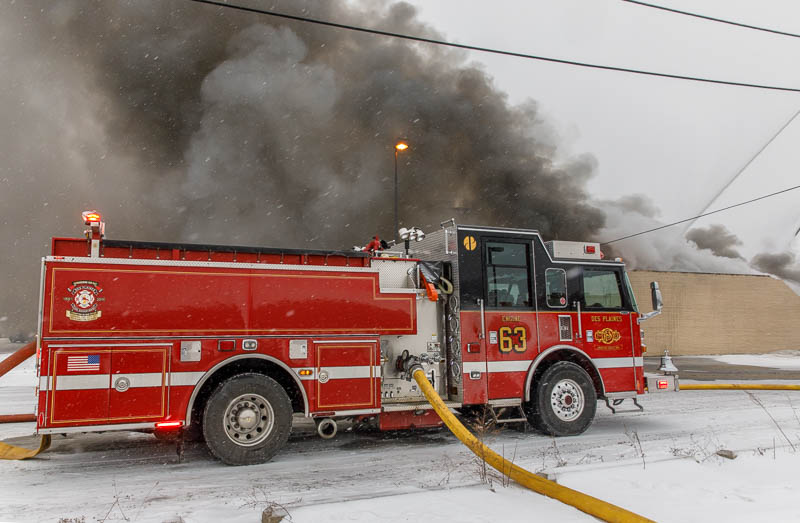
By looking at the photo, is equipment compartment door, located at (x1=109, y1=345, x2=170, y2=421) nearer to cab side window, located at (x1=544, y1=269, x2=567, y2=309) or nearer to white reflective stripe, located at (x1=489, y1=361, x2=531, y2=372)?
white reflective stripe, located at (x1=489, y1=361, x2=531, y2=372)

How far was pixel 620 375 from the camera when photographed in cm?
796

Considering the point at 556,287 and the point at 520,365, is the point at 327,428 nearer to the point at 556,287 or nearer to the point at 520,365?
the point at 520,365

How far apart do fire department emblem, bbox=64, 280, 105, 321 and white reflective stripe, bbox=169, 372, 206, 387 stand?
0.93 meters

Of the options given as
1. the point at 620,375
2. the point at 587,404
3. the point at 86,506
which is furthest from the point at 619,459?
the point at 86,506

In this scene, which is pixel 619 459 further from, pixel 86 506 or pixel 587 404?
pixel 86 506

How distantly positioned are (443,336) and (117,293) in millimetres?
3817

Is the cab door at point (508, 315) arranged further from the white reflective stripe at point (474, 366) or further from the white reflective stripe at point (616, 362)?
the white reflective stripe at point (616, 362)

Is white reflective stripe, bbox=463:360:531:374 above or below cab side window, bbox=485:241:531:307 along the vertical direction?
below

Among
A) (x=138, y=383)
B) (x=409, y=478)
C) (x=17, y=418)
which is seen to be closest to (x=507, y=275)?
(x=409, y=478)

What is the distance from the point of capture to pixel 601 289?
8102 millimetres

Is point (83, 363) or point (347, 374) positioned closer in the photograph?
point (83, 363)

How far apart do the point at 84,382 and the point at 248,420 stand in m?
1.59

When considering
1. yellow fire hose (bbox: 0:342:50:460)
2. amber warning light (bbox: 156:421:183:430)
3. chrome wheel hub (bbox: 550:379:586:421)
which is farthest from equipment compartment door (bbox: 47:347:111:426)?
chrome wheel hub (bbox: 550:379:586:421)

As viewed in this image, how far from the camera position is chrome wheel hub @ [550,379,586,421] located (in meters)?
7.51
